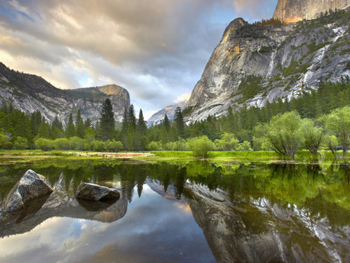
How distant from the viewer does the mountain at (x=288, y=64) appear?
118 meters

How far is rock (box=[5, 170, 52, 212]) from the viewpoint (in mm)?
9102

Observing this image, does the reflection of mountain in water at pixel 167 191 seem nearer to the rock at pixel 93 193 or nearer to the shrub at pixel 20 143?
the rock at pixel 93 193

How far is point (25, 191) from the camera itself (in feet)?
33.6

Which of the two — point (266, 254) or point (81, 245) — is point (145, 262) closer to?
point (81, 245)

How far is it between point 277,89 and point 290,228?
159 meters

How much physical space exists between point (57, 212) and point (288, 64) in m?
209

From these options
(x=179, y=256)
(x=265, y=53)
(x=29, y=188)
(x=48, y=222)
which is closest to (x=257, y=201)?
(x=179, y=256)

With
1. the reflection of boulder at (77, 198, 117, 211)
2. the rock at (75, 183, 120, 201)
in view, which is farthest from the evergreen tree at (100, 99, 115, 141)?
the reflection of boulder at (77, 198, 117, 211)

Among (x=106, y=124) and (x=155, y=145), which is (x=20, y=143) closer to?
(x=106, y=124)

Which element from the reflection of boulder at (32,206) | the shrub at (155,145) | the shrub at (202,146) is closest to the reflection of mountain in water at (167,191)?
the reflection of boulder at (32,206)

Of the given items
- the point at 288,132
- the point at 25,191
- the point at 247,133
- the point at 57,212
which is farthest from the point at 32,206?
the point at 247,133

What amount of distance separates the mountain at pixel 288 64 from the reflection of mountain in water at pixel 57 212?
5020 inches

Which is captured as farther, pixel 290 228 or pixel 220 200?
pixel 220 200

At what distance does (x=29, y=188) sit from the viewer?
10.6m
